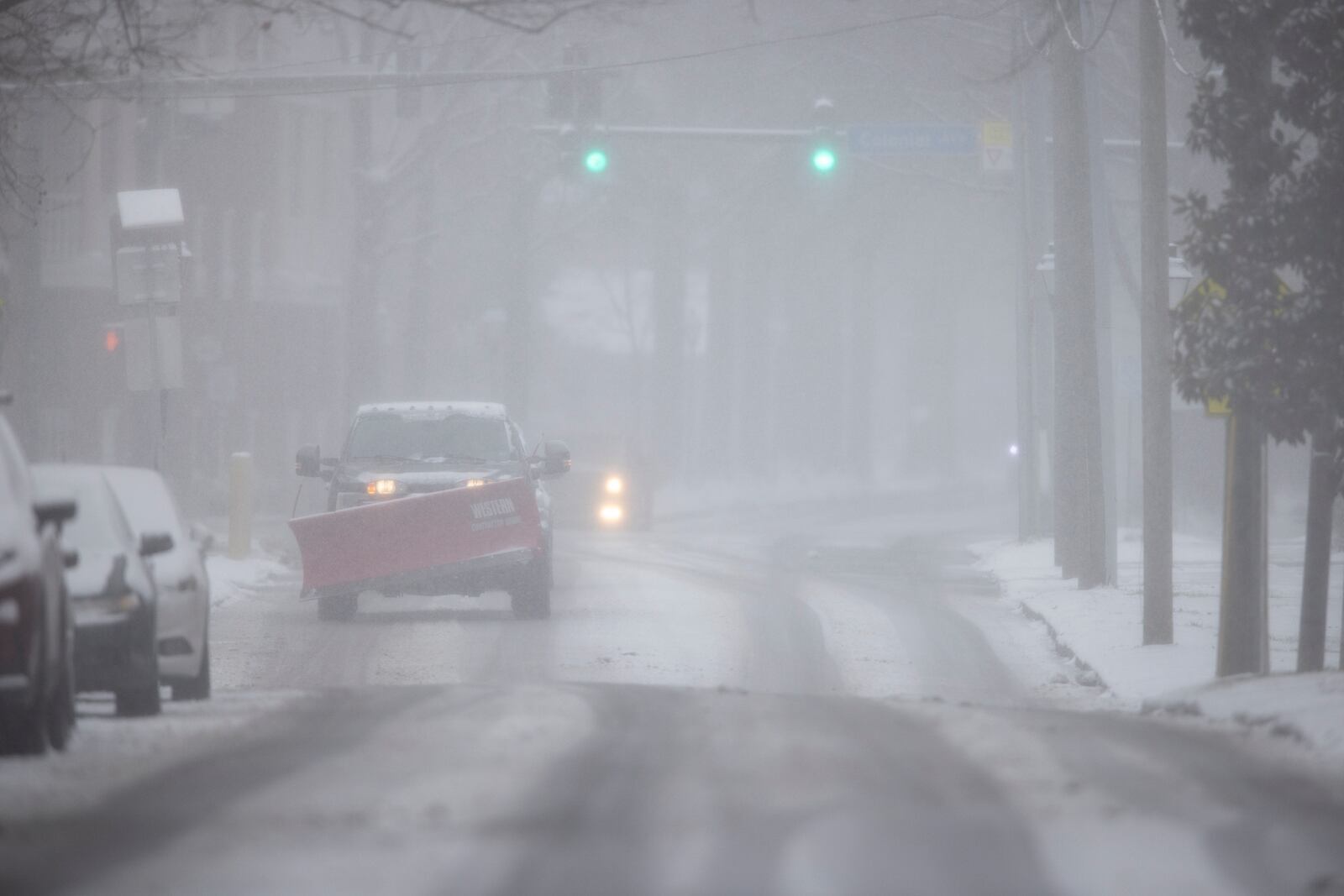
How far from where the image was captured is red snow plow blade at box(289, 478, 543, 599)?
67.3ft

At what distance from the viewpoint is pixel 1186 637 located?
63.6 feet

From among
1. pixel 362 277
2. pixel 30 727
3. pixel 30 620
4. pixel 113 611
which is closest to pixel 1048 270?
pixel 113 611

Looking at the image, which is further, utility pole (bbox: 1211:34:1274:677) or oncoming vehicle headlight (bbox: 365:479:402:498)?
oncoming vehicle headlight (bbox: 365:479:402:498)

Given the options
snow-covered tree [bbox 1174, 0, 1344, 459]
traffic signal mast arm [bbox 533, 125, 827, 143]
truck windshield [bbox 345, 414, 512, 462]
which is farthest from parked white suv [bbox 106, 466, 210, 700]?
traffic signal mast arm [bbox 533, 125, 827, 143]

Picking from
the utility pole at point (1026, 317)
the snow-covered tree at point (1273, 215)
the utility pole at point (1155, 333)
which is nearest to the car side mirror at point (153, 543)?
the snow-covered tree at point (1273, 215)

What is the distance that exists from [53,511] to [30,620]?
90 centimetres

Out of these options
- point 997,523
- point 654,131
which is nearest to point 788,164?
point 997,523

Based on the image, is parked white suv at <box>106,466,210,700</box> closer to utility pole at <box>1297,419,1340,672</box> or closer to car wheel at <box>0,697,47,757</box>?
car wheel at <box>0,697,47,757</box>

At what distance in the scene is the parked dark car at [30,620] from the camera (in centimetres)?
911

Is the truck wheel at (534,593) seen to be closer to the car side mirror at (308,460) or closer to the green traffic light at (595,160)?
the car side mirror at (308,460)

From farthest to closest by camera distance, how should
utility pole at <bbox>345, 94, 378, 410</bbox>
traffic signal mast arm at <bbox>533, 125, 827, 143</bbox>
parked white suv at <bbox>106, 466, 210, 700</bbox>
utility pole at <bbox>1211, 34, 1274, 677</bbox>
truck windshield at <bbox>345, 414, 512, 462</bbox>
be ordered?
utility pole at <bbox>345, 94, 378, 410</bbox> → traffic signal mast arm at <bbox>533, 125, 827, 143</bbox> → truck windshield at <bbox>345, 414, 512, 462</bbox> → utility pole at <bbox>1211, 34, 1274, 677</bbox> → parked white suv at <bbox>106, 466, 210, 700</bbox>

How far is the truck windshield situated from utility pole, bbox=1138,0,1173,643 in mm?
6742

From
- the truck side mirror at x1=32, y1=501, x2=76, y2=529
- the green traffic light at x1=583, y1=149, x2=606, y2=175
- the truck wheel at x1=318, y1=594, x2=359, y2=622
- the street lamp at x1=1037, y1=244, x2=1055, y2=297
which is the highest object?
the green traffic light at x1=583, y1=149, x2=606, y2=175

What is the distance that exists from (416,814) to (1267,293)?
902cm
